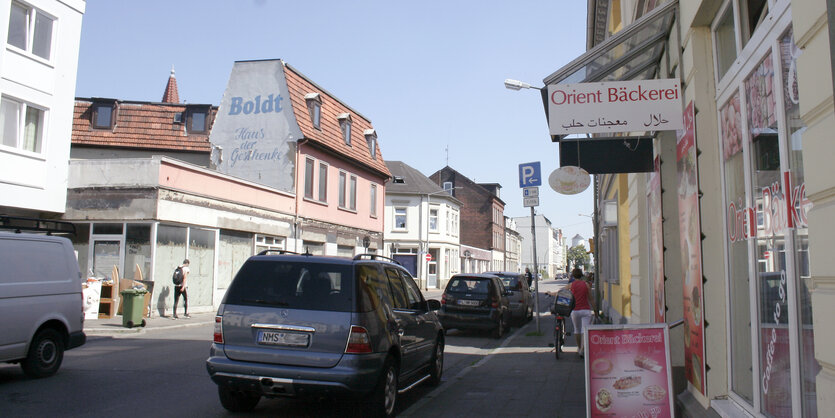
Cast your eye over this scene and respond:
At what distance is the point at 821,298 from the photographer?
298cm

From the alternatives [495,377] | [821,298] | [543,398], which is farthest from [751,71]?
[495,377]

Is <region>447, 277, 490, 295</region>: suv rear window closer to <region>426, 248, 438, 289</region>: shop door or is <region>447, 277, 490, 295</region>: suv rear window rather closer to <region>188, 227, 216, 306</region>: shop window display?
<region>188, 227, 216, 306</region>: shop window display

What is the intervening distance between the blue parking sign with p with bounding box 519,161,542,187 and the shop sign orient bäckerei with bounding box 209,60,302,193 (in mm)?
12464

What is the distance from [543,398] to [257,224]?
17.6 meters

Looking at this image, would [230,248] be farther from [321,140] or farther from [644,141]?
[644,141]

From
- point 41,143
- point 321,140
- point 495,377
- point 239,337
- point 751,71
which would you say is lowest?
point 495,377

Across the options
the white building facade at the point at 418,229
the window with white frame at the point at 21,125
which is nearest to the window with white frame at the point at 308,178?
the window with white frame at the point at 21,125

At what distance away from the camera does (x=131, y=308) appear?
1532 cm

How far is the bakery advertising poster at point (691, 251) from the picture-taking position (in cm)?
561

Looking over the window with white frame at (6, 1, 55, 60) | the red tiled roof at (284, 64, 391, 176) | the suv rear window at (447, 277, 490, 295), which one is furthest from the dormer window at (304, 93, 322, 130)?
the suv rear window at (447, 277, 490, 295)

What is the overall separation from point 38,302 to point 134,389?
6.17ft

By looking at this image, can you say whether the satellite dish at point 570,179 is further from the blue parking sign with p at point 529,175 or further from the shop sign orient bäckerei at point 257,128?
the shop sign orient bäckerei at point 257,128

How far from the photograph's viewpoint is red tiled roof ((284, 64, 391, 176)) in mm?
27098

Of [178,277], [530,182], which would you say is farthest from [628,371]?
[178,277]
